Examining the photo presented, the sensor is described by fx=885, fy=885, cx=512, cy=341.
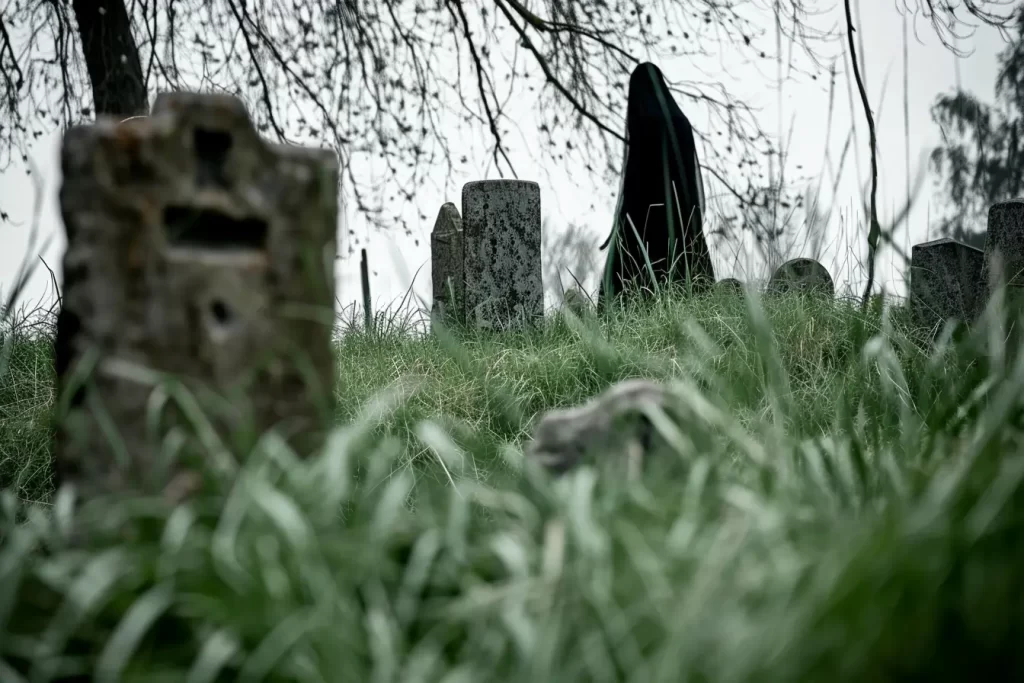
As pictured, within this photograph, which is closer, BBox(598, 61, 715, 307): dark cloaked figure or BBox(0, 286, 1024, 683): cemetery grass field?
BBox(0, 286, 1024, 683): cemetery grass field

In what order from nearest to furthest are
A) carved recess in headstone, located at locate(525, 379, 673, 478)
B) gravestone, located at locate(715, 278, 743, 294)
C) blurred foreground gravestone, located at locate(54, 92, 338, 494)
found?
blurred foreground gravestone, located at locate(54, 92, 338, 494) < carved recess in headstone, located at locate(525, 379, 673, 478) < gravestone, located at locate(715, 278, 743, 294)

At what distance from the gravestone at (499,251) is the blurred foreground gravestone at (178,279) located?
3.61 m

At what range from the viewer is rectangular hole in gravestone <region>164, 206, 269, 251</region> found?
1814 mm

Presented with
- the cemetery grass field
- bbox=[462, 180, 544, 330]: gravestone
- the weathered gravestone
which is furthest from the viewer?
bbox=[462, 180, 544, 330]: gravestone

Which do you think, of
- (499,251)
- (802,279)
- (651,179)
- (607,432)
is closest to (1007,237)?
(802,279)

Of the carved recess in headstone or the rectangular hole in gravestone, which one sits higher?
the rectangular hole in gravestone

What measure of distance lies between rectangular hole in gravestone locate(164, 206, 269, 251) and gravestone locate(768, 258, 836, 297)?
3.18 meters

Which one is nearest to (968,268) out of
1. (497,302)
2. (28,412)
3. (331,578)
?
(497,302)

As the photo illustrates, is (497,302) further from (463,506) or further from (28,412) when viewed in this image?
(463,506)

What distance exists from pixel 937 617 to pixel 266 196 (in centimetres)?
146

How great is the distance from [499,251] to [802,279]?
1.83m

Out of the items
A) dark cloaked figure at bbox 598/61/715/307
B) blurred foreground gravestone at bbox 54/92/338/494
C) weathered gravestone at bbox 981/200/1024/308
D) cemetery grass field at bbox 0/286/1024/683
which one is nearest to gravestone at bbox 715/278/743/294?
dark cloaked figure at bbox 598/61/715/307

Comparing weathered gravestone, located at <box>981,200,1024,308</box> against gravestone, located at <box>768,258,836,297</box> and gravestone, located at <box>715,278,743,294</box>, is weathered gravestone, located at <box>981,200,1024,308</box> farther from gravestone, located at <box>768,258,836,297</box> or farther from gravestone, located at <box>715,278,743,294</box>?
gravestone, located at <box>715,278,743,294</box>

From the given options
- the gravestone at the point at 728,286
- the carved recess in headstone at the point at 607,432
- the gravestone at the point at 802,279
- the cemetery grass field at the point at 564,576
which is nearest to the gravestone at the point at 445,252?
the gravestone at the point at 728,286
